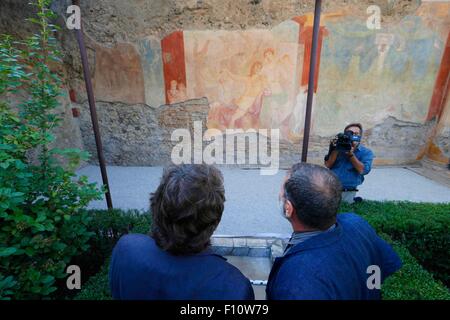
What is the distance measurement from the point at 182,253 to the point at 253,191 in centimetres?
381

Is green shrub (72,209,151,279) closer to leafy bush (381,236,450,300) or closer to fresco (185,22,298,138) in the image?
leafy bush (381,236,450,300)

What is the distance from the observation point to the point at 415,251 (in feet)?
8.30

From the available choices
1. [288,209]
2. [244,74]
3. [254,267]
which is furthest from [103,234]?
[244,74]

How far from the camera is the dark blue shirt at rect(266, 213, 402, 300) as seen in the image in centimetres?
97

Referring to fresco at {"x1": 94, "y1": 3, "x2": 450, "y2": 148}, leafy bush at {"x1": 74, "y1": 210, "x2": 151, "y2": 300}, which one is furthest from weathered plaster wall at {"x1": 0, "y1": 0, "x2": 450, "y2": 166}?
leafy bush at {"x1": 74, "y1": 210, "x2": 151, "y2": 300}

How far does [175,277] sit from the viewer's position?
922mm

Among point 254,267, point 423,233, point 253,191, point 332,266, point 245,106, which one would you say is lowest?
point 253,191

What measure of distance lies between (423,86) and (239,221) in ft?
17.1

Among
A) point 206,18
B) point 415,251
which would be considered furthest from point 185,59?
point 415,251

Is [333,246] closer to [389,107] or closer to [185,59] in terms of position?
[185,59]

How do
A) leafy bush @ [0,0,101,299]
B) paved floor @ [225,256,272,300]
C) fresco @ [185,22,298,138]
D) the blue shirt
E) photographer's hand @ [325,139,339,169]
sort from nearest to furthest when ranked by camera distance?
the blue shirt
leafy bush @ [0,0,101,299]
paved floor @ [225,256,272,300]
photographer's hand @ [325,139,339,169]
fresco @ [185,22,298,138]

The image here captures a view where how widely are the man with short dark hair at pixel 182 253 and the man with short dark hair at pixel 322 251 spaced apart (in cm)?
22

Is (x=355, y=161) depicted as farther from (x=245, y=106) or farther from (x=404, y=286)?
(x=245, y=106)

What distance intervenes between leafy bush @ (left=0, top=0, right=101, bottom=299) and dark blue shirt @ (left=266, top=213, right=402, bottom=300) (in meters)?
1.41
